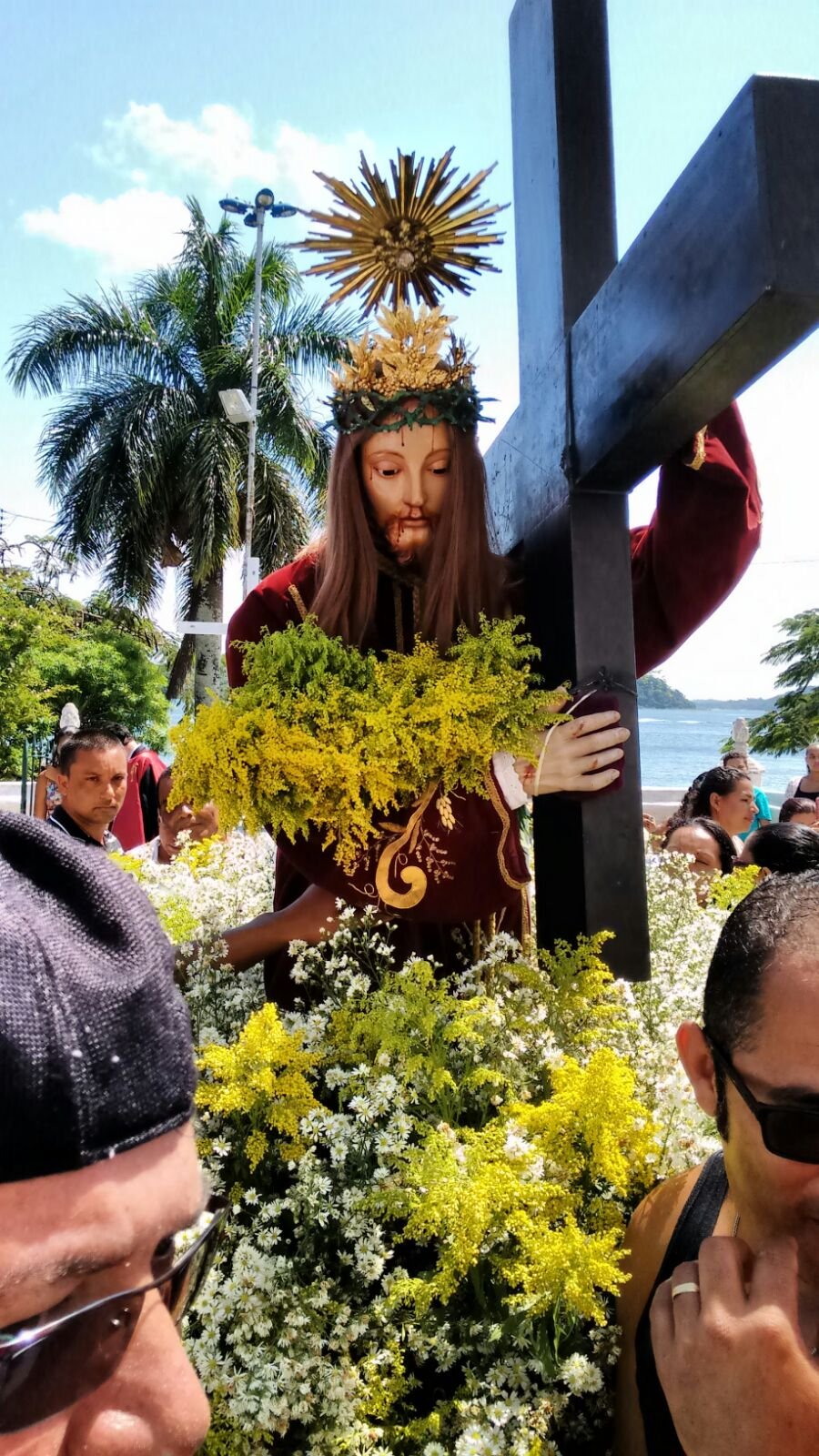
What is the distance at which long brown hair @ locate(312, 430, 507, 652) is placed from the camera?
94.5 inches

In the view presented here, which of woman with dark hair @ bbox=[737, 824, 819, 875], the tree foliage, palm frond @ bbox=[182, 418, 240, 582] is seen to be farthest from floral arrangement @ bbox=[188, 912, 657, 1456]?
palm frond @ bbox=[182, 418, 240, 582]

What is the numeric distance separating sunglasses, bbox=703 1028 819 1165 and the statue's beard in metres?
1.64

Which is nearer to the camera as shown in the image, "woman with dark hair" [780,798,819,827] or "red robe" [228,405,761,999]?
"red robe" [228,405,761,999]

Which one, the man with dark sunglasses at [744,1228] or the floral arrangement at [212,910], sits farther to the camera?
the floral arrangement at [212,910]

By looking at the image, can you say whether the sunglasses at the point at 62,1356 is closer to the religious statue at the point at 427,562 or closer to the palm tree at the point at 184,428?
the religious statue at the point at 427,562

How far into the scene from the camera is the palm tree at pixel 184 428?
17094 mm

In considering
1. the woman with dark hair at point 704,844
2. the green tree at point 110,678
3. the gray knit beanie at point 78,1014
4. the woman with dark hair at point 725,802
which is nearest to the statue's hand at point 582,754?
the gray knit beanie at point 78,1014

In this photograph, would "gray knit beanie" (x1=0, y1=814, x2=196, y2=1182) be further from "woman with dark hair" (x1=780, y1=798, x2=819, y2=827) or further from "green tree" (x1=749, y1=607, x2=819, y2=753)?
"green tree" (x1=749, y1=607, x2=819, y2=753)

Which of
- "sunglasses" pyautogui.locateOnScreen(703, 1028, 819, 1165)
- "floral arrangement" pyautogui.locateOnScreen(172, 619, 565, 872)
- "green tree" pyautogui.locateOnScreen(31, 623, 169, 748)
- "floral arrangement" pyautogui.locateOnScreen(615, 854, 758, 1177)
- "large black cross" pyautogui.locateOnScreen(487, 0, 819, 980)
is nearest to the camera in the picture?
"sunglasses" pyautogui.locateOnScreen(703, 1028, 819, 1165)

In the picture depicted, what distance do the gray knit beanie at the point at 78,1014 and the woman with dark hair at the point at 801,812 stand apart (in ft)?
18.5

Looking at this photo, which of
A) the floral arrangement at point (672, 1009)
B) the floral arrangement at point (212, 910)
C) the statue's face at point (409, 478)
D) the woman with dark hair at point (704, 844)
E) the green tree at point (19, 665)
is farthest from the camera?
the green tree at point (19, 665)

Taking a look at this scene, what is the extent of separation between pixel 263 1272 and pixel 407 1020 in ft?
1.75

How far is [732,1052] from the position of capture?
125 centimetres

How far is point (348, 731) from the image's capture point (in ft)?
6.70
